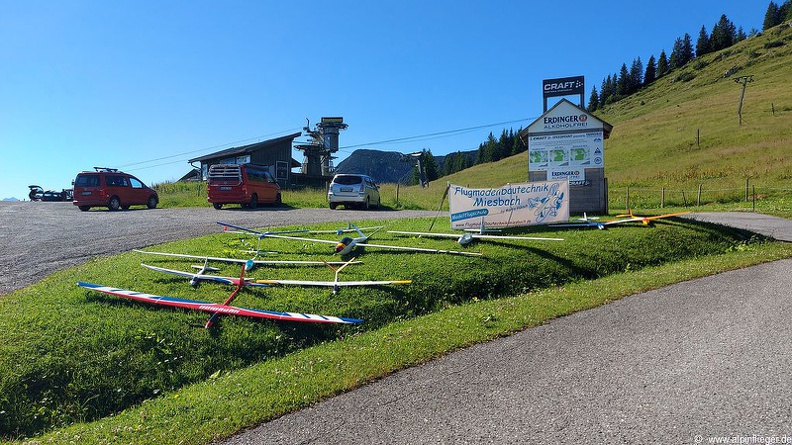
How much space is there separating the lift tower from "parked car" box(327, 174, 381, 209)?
35.2 metres

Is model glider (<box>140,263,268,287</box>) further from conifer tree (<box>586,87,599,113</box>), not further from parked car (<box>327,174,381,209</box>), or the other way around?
conifer tree (<box>586,87,599,113</box>)

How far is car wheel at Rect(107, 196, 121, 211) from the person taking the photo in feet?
74.8

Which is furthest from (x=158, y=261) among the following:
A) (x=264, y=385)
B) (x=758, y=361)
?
(x=758, y=361)

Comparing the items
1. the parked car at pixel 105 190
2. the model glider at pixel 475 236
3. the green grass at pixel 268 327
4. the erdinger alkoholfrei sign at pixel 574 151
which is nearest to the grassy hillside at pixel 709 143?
the erdinger alkoholfrei sign at pixel 574 151

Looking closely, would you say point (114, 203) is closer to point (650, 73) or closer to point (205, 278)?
point (205, 278)

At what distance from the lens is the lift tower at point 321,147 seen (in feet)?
189

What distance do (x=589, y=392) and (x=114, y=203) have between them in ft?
80.0

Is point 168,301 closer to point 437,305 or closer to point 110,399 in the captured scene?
point 110,399

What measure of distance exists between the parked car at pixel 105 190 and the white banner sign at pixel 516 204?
18857mm

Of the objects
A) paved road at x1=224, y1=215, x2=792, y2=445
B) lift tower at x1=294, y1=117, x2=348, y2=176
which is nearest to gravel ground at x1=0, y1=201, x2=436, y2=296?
paved road at x1=224, y1=215, x2=792, y2=445

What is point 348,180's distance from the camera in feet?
74.0

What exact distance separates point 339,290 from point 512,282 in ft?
9.53

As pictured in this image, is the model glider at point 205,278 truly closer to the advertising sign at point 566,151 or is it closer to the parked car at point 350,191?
the advertising sign at point 566,151

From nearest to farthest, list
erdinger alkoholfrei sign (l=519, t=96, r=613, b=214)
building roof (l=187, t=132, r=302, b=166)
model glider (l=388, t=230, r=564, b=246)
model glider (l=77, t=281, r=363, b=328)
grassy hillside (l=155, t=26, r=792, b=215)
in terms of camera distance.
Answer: model glider (l=77, t=281, r=363, b=328) < model glider (l=388, t=230, r=564, b=246) < erdinger alkoholfrei sign (l=519, t=96, r=613, b=214) < grassy hillside (l=155, t=26, r=792, b=215) < building roof (l=187, t=132, r=302, b=166)
